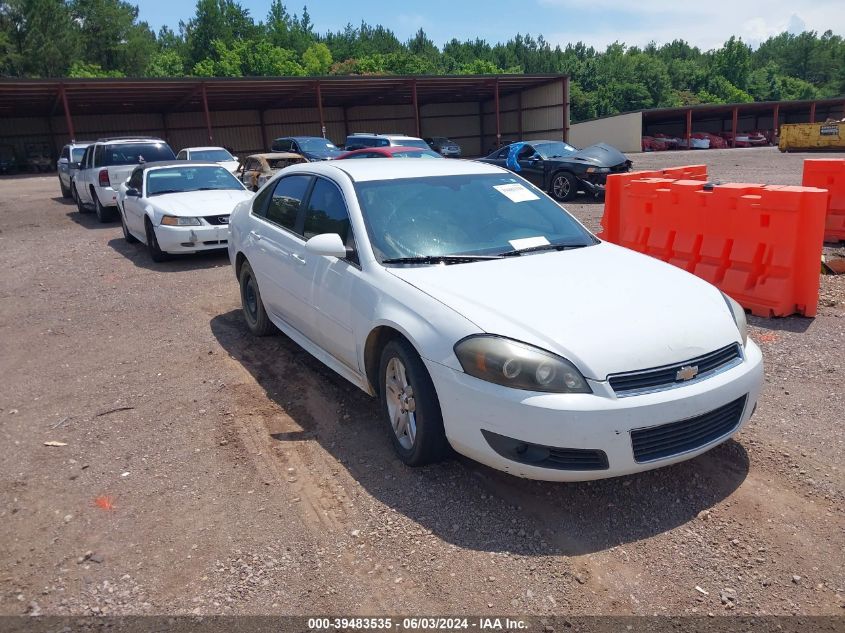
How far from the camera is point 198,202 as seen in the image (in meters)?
10.3

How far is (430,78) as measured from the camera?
35.6 m

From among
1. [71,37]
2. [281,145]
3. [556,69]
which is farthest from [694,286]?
[556,69]

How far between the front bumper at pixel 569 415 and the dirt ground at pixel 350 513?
31 cm

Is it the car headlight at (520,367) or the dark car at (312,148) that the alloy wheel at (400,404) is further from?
the dark car at (312,148)

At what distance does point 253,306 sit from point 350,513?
10.8ft

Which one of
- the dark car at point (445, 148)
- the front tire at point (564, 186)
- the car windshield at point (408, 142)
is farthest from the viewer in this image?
the dark car at point (445, 148)

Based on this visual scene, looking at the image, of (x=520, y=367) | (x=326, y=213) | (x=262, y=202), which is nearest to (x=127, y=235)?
(x=262, y=202)

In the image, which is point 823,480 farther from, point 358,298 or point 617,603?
point 358,298

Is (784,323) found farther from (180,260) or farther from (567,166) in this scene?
(567,166)

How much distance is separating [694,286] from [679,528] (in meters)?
1.39

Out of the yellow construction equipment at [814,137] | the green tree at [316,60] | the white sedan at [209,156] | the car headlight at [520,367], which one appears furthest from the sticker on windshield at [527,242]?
the green tree at [316,60]

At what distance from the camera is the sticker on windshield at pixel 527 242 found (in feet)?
13.9

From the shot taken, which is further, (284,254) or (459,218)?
(284,254)

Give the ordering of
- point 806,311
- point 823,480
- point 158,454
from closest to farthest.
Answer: point 823,480 → point 158,454 → point 806,311
